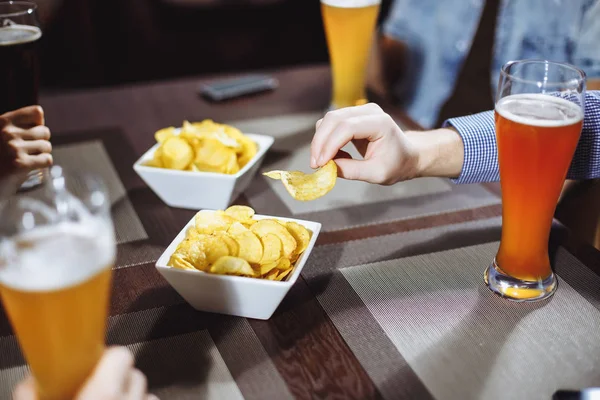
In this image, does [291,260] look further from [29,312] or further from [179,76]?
[179,76]

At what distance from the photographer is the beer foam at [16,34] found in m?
1.18

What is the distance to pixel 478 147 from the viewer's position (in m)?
1.14

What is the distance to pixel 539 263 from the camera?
917mm

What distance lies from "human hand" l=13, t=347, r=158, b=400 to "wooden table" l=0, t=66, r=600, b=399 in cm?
16

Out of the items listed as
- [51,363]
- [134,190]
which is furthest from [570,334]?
[134,190]

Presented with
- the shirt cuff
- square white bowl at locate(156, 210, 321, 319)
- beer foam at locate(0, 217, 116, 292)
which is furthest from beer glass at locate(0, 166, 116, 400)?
the shirt cuff

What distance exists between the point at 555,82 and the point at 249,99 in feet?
2.98

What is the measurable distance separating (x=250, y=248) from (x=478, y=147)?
50cm

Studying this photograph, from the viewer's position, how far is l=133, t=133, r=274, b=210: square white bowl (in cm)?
111

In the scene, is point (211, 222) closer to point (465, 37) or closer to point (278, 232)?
point (278, 232)

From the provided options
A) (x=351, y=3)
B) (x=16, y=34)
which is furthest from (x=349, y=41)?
(x=16, y=34)

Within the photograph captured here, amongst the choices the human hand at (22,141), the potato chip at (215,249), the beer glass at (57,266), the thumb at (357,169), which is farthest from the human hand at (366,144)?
the human hand at (22,141)

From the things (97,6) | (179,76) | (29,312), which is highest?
(29,312)

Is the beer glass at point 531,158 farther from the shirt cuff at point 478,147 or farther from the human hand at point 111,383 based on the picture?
the human hand at point 111,383
